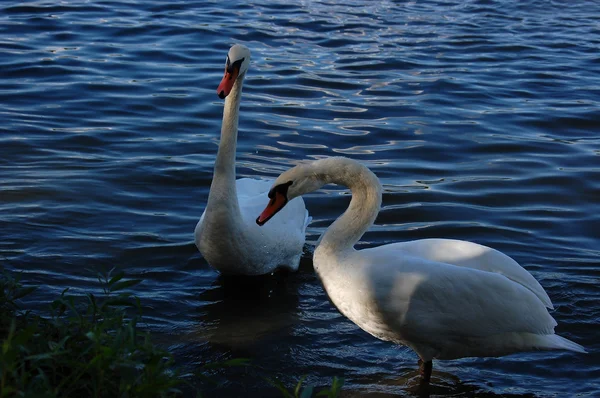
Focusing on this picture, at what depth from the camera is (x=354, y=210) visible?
4840mm

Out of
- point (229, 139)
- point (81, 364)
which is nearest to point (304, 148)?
point (229, 139)

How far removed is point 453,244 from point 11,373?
2.65m

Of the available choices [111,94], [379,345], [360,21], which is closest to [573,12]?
[360,21]

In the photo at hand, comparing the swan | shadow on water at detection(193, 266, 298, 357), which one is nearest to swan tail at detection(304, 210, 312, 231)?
shadow on water at detection(193, 266, 298, 357)

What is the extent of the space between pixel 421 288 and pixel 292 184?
0.83 meters

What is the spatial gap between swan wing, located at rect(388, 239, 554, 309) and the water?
A: 0.62 meters

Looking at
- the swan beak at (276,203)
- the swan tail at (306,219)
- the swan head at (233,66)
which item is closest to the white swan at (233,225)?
the swan head at (233,66)

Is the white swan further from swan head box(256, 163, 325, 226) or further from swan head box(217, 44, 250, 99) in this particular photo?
swan head box(256, 163, 325, 226)

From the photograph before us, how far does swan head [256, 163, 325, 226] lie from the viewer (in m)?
4.69

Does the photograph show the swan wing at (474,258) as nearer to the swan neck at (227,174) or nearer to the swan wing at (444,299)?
the swan wing at (444,299)

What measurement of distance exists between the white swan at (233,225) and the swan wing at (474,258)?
1.29 m

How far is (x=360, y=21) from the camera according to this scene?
14.2 m

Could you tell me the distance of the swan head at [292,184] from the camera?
15.4 ft

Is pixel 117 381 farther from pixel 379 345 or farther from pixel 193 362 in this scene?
pixel 379 345
